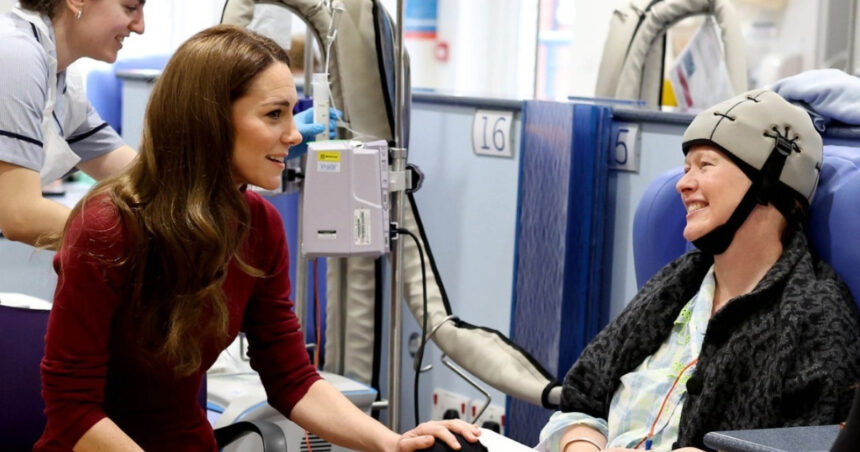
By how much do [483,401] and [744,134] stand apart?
1.38 meters

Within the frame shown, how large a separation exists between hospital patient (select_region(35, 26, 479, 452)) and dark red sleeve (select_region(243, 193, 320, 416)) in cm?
6

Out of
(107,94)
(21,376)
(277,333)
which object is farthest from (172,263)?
(107,94)

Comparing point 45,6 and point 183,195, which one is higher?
point 45,6

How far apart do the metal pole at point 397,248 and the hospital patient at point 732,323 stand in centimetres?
62

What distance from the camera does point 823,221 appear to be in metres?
1.80

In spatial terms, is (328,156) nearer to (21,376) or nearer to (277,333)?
(277,333)

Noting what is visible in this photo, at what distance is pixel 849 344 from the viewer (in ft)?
5.40

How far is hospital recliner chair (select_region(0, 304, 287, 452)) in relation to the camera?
1863 millimetres

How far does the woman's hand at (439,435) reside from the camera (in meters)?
1.57

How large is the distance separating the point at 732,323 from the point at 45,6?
1419mm

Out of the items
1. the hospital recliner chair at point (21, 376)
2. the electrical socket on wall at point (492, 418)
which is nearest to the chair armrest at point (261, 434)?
the hospital recliner chair at point (21, 376)

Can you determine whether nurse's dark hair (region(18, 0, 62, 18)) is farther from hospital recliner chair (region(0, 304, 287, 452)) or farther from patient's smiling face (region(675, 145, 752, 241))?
patient's smiling face (region(675, 145, 752, 241))

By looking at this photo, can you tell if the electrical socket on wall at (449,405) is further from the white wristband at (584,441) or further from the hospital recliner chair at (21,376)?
the hospital recliner chair at (21,376)

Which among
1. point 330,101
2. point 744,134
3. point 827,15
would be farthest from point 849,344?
point 827,15
